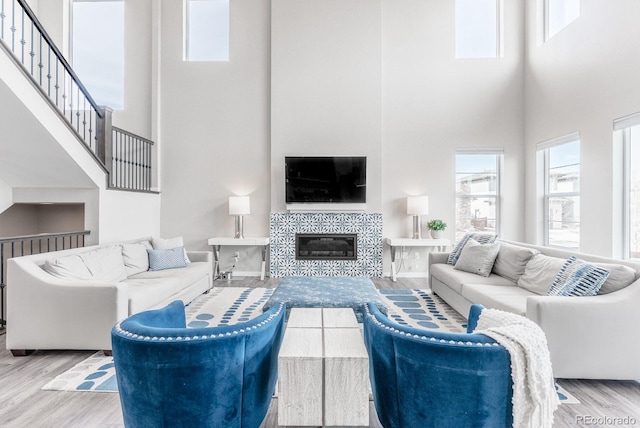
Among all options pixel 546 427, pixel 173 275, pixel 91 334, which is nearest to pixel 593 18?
pixel 546 427

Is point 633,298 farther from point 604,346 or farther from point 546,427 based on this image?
point 546,427

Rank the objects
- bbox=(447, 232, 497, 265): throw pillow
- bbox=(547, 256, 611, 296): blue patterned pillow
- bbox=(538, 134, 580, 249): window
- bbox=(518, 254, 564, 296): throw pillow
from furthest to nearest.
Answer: bbox=(538, 134, 580, 249): window < bbox=(447, 232, 497, 265): throw pillow < bbox=(518, 254, 564, 296): throw pillow < bbox=(547, 256, 611, 296): blue patterned pillow

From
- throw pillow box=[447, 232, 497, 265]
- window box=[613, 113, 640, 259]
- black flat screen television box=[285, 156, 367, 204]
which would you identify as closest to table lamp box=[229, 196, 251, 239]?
black flat screen television box=[285, 156, 367, 204]

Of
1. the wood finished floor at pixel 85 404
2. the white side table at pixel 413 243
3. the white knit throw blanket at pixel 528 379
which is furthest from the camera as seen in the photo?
the white side table at pixel 413 243

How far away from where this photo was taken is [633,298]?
89.8 inches

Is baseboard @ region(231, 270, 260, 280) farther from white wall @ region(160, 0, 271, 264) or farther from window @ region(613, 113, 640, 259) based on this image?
window @ region(613, 113, 640, 259)

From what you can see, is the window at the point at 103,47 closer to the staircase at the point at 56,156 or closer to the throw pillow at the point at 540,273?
the staircase at the point at 56,156

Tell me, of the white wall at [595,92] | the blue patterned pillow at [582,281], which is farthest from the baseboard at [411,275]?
the blue patterned pillow at [582,281]

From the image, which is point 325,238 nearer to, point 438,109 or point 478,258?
point 478,258

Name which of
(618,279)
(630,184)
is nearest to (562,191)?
(630,184)

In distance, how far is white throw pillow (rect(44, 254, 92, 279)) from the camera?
9.44 feet

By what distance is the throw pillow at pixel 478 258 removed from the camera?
3.84m

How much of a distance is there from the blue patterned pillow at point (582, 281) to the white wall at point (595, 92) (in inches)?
78.8

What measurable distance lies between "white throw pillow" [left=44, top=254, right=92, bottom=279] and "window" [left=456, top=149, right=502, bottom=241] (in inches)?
210
